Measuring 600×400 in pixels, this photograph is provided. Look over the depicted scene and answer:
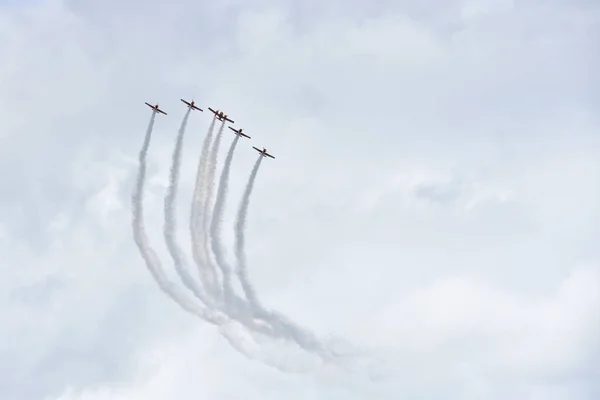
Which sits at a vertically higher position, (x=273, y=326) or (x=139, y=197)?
(x=139, y=197)

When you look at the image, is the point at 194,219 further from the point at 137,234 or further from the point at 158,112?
the point at 158,112

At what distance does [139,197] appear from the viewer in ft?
414

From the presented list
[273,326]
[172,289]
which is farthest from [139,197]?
[273,326]

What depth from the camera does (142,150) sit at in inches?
5084

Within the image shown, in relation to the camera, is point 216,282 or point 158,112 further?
point 158,112

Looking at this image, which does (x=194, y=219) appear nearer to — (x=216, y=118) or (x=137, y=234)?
(x=137, y=234)

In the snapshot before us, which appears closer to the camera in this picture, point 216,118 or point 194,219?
point 194,219

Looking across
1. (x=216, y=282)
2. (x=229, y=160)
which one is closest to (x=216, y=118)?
(x=229, y=160)

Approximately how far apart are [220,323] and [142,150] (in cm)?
2591

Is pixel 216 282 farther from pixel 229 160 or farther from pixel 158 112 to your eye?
pixel 158 112

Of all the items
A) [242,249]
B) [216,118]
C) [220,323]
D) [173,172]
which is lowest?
[220,323]

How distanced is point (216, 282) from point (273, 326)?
9.56 meters

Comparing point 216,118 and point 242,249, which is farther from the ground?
point 216,118

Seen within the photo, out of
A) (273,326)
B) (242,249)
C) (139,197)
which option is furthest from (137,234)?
(273,326)
